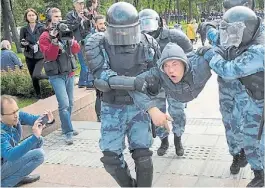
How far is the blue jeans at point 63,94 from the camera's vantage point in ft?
17.9

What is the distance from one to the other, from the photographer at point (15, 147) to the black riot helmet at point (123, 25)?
103 cm

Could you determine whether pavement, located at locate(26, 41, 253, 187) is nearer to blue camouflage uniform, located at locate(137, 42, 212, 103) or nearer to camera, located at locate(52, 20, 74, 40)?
blue camouflage uniform, located at locate(137, 42, 212, 103)

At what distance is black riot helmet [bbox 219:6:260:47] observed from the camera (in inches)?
136

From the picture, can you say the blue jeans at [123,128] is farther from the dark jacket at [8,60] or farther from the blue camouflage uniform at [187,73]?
the dark jacket at [8,60]

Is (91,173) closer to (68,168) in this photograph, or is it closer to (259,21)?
(68,168)

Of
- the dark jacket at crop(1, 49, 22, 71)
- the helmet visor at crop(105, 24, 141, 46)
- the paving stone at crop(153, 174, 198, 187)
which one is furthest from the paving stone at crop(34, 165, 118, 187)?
the dark jacket at crop(1, 49, 22, 71)

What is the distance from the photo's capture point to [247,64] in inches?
130

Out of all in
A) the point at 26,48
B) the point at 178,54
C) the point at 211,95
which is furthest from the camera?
the point at 211,95

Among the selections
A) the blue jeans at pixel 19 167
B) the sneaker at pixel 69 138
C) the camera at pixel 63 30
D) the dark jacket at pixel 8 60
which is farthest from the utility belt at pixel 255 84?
the dark jacket at pixel 8 60

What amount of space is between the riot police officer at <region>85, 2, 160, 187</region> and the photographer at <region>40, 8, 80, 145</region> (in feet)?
6.39

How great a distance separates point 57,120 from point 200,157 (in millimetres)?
2423

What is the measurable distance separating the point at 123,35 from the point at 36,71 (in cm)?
431

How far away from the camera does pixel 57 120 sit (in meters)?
6.30

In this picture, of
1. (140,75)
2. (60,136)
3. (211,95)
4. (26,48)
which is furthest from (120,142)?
(211,95)
